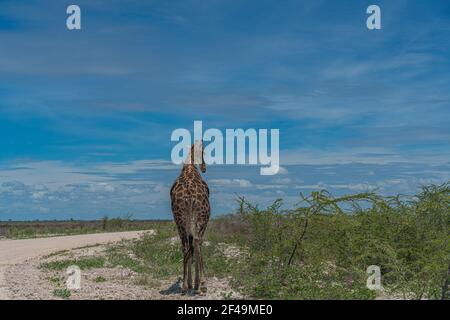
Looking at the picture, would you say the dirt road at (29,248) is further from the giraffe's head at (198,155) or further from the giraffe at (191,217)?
the giraffe's head at (198,155)

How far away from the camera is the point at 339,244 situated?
13.4 meters

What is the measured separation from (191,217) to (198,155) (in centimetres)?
195

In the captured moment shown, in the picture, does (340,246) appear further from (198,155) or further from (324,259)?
(198,155)

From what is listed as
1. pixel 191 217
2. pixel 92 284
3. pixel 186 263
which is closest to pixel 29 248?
pixel 92 284

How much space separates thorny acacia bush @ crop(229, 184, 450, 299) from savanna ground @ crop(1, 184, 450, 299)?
0.07ft

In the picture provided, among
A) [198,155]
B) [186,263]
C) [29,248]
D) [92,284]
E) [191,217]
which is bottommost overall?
[92,284]

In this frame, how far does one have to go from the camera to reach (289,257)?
43.4ft

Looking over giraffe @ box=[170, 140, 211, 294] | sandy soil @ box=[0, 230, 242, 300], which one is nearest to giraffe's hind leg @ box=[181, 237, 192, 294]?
giraffe @ box=[170, 140, 211, 294]

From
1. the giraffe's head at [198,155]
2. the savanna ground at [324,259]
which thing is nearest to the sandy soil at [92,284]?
the savanna ground at [324,259]

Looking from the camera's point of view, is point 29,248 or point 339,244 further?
point 29,248

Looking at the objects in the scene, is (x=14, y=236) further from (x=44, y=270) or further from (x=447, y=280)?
(x=447, y=280)

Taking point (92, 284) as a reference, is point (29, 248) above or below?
above

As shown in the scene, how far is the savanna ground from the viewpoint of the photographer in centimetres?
1167
